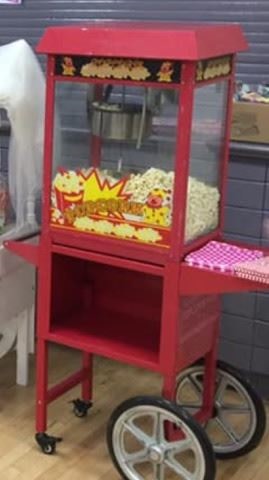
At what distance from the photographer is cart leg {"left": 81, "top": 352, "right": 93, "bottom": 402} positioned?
8.06ft

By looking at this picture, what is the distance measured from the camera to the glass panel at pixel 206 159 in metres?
1.96

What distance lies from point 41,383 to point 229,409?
0.56 meters

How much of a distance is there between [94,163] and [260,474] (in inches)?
39.8

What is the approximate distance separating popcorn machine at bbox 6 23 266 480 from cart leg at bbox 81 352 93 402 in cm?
23

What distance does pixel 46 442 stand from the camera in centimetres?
227

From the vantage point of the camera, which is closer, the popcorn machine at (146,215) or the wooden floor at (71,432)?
the popcorn machine at (146,215)

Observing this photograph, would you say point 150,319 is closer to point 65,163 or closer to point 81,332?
point 81,332

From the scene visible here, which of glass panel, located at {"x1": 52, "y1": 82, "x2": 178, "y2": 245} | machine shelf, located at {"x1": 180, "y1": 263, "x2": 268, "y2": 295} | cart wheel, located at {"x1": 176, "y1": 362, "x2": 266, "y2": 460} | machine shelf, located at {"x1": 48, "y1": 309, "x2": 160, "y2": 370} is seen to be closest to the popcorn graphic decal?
glass panel, located at {"x1": 52, "y1": 82, "x2": 178, "y2": 245}

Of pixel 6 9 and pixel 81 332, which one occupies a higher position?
pixel 6 9

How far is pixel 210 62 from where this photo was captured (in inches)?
75.0

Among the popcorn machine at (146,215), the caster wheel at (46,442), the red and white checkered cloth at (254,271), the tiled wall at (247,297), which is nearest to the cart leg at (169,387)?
the popcorn machine at (146,215)

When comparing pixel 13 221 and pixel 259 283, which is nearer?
pixel 259 283

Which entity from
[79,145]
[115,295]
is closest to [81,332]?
[115,295]

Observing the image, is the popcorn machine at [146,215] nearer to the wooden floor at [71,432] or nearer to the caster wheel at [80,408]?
the wooden floor at [71,432]
